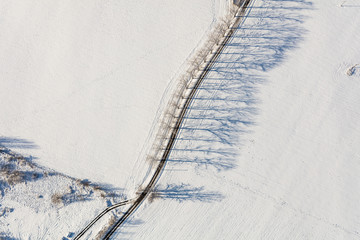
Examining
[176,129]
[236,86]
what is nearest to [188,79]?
[236,86]

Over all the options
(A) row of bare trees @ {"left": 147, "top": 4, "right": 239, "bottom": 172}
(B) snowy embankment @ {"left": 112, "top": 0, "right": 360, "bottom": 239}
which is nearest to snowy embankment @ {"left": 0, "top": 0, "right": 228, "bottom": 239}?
(A) row of bare trees @ {"left": 147, "top": 4, "right": 239, "bottom": 172}

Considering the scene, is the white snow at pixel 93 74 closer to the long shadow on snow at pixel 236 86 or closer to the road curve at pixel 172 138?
the road curve at pixel 172 138

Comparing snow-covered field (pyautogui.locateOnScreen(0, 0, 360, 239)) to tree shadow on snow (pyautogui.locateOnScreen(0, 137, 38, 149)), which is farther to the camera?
tree shadow on snow (pyautogui.locateOnScreen(0, 137, 38, 149))

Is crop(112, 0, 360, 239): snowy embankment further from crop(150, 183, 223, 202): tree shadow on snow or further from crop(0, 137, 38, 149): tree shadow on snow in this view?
crop(0, 137, 38, 149): tree shadow on snow

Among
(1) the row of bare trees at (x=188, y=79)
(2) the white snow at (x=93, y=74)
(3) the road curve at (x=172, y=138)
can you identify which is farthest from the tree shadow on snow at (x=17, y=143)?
(1) the row of bare trees at (x=188, y=79)

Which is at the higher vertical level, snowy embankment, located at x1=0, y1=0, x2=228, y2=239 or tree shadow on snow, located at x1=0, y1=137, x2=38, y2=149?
snowy embankment, located at x1=0, y1=0, x2=228, y2=239

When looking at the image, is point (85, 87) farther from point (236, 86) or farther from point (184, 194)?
point (236, 86)

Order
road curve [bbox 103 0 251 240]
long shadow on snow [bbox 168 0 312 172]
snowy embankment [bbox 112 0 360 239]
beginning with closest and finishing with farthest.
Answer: snowy embankment [bbox 112 0 360 239] < road curve [bbox 103 0 251 240] < long shadow on snow [bbox 168 0 312 172]
